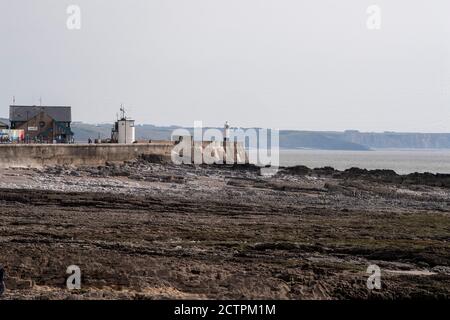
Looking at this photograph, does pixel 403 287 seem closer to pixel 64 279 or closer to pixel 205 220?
pixel 64 279

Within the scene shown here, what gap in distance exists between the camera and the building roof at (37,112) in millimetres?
77250

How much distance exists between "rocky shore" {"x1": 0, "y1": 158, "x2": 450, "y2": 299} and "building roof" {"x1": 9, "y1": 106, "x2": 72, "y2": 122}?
32.6 metres

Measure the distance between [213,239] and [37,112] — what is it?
191 ft

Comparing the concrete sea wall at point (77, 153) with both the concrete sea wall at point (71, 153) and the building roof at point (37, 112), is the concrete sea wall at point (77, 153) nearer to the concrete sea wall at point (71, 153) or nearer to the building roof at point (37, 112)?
the concrete sea wall at point (71, 153)

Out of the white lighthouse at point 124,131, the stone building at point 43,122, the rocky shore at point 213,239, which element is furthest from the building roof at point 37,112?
the rocky shore at point 213,239

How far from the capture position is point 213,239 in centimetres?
2250

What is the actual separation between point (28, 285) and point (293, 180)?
38.6 metres

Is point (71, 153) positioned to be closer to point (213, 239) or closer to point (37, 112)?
point (37, 112)

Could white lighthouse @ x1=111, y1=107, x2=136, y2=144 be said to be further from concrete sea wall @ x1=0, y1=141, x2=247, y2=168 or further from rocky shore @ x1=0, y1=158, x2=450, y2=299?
rocky shore @ x1=0, y1=158, x2=450, y2=299

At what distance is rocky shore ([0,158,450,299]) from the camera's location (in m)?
15.6

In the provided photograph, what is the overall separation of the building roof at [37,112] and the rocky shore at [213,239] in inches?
1282
